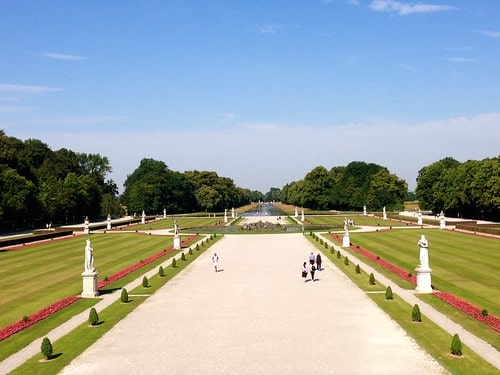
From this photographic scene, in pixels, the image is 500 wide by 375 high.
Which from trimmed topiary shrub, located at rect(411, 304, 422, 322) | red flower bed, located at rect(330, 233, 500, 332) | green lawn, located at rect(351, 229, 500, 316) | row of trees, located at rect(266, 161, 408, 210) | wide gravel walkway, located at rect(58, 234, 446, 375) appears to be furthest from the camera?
row of trees, located at rect(266, 161, 408, 210)

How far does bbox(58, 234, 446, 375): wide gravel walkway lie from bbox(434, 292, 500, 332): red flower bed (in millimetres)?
3837

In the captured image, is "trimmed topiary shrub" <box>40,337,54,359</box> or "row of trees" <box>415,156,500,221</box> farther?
"row of trees" <box>415,156,500,221</box>

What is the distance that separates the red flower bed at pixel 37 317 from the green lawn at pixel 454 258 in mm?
20914

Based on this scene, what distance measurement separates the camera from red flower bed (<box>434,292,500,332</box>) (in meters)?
21.5

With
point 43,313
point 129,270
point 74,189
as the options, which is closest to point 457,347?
point 43,313

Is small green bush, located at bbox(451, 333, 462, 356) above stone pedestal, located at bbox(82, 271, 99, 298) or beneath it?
beneath

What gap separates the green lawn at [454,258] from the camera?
28.7 meters

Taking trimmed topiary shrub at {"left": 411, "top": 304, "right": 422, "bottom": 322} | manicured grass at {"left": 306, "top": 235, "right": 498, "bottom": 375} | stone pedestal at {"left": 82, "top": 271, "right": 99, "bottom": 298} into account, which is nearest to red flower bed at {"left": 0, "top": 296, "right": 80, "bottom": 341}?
stone pedestal at {"left": 82, "top": 271, "right": 99, "bottom": 298}

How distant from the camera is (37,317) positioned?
23.9 meters

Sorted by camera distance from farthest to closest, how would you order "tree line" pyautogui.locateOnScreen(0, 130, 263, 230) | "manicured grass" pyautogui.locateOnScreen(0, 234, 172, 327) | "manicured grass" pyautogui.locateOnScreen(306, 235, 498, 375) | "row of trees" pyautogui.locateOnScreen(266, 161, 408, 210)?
"row of trees" pyautogui.locateOnScreen(266, 161, 408, 210), "tree line" pyautogui.locateOnScreen(0, 130, 263, 230), "manicured grass" pyautogui.locateOnScreen(0, 234, 172, 327), "manicured grass" pyautogui.locateOnScreen(306, 235, 498, 375)

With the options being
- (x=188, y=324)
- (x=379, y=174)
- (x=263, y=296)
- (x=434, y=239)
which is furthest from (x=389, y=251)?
(x=379, y=174)

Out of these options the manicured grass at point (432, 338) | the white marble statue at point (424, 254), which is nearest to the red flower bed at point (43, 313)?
the manicured grass at point (432, 338)

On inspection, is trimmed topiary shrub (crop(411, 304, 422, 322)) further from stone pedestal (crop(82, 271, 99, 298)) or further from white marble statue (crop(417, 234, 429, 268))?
stone pedestal (crop(82, 271, 99, 298))

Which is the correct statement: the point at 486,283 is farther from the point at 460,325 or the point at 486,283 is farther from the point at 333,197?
the point at 333,197
